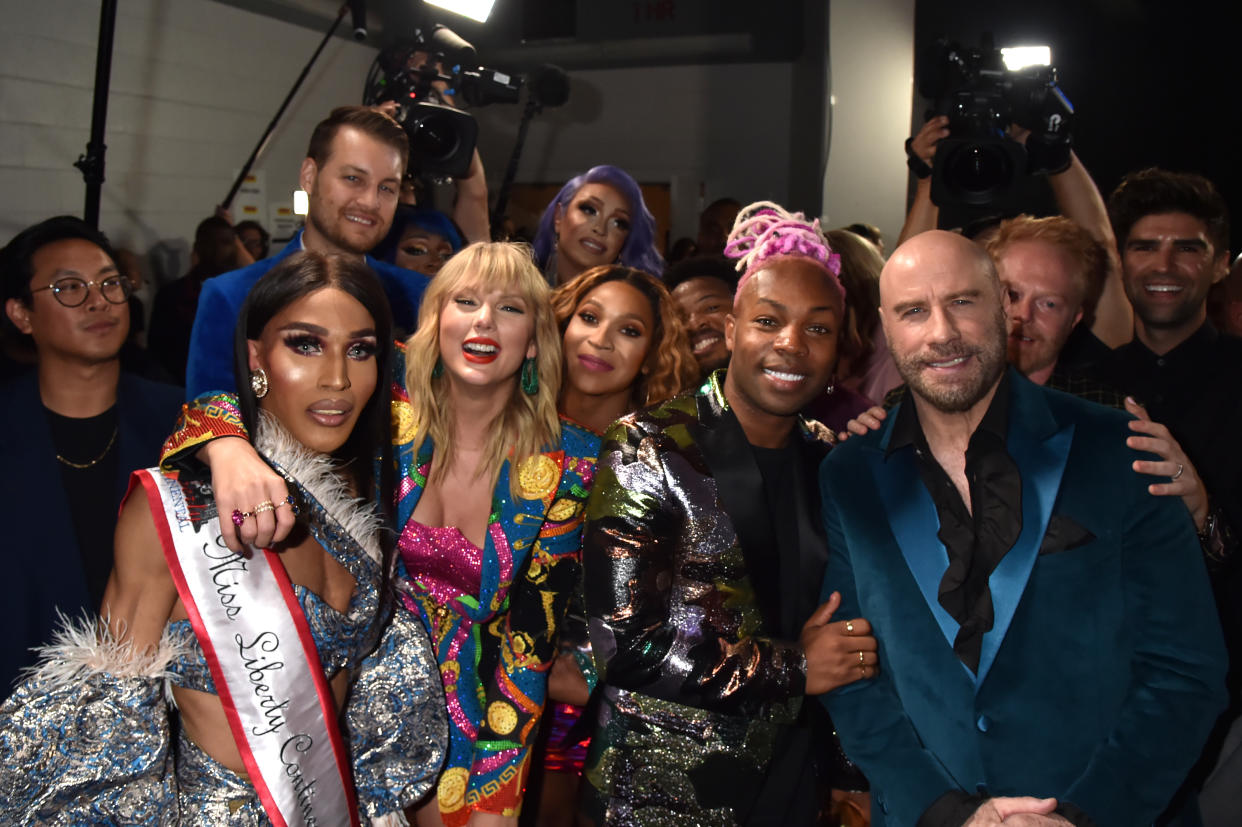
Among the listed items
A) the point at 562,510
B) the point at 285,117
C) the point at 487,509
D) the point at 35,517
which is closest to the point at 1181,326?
the point at 562,510

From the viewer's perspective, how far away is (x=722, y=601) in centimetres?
174

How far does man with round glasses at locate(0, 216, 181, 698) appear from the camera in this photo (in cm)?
215

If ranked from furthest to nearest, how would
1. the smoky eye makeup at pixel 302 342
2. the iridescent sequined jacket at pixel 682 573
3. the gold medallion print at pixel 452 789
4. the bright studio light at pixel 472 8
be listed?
the bright studio light at pixel 472 8 → the gold medallion print at pixel 452 789 → the smoky eye makeup at pixel 302 342 → the iridescent sequined jacket at pixel 682 573

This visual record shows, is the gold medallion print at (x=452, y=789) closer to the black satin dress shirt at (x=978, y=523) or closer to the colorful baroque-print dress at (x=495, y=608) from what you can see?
the colorful baroque-print dress at (x=495, y=608)

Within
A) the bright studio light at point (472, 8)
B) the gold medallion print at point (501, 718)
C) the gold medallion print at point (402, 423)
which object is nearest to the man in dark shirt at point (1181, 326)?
the gold medallion print at point (501, 718)

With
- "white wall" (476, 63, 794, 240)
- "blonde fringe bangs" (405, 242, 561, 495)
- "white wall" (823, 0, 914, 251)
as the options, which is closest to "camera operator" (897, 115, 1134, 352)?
"blonde fringe bangs" (405, 242, 561, 495)

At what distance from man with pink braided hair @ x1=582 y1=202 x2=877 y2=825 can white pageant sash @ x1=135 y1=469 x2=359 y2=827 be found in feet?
1.72

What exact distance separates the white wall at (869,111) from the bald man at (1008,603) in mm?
4740

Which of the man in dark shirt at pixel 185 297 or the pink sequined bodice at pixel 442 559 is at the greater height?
the man in dark shirt at pixel 185 297

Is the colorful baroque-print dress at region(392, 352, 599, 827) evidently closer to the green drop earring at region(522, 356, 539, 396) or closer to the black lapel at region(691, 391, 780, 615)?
the green drop earring at region(522, 356, 539, 396)

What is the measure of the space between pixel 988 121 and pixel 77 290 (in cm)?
256

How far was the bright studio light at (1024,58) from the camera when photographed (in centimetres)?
301

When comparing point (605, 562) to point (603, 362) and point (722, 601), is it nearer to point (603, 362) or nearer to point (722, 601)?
point (722, 601)

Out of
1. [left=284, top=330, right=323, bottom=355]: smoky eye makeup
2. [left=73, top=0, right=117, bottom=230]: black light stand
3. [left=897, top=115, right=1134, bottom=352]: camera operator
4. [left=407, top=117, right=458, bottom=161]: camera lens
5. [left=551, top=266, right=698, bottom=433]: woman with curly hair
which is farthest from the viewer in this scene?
[left=73, top=0, right=117, bottom=230]: black light stand
